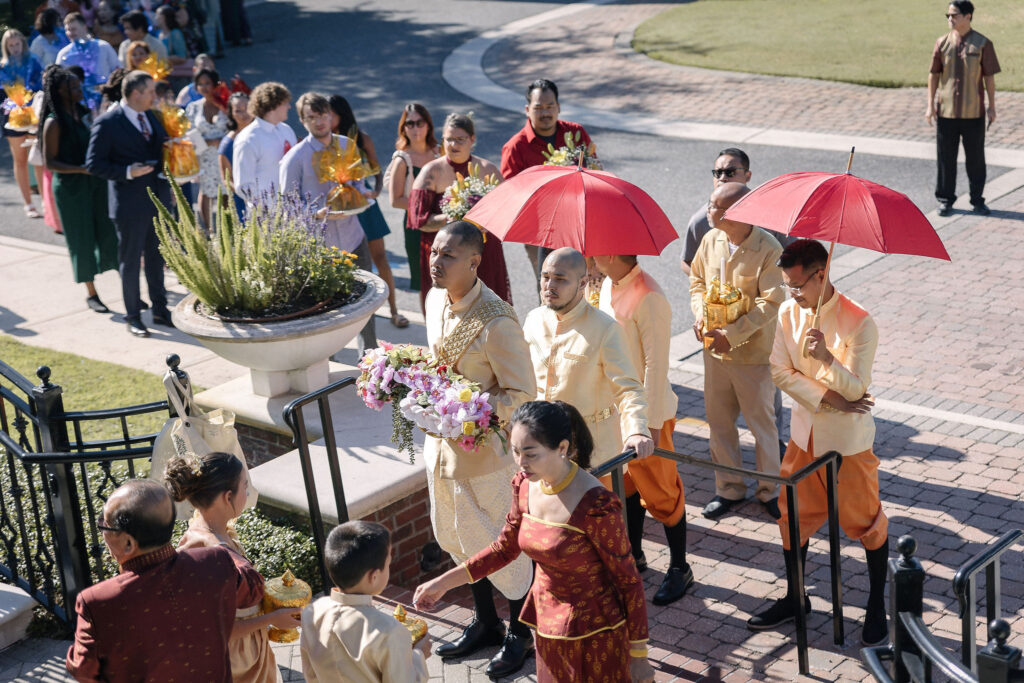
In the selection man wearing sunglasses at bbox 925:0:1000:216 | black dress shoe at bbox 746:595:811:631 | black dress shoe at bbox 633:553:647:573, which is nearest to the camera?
black dress shoe at bbox 746:595:811:631

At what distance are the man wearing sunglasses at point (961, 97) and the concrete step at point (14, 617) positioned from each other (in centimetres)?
973

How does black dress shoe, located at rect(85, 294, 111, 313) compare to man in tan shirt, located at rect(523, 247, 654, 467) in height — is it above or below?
below

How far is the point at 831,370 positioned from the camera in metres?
5.45

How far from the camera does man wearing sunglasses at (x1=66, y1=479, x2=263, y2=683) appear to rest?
3826 millimetres

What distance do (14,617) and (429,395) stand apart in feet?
9.10

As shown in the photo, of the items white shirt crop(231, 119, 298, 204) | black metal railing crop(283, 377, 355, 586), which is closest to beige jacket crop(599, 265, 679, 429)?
black metal railing crop(283, 377, 355, 586)

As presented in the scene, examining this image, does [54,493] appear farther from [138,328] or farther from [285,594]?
[138,328]

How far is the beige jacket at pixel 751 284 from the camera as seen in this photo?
21.7 feet

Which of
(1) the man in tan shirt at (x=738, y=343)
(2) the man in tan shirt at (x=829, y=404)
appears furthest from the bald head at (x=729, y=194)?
(2) the man in tan shirt at (x=829, y=404)

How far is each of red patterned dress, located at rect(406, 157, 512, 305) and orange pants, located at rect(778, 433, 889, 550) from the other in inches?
123

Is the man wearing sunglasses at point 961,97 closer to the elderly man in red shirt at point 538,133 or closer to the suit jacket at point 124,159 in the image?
the elderly man in red shirt at point 538,133

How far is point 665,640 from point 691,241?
285 cm

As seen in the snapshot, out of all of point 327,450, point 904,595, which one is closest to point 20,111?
point 327,450

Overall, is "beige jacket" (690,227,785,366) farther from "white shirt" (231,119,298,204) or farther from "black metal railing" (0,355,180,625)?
"white shirt" (231,119,298,204)
